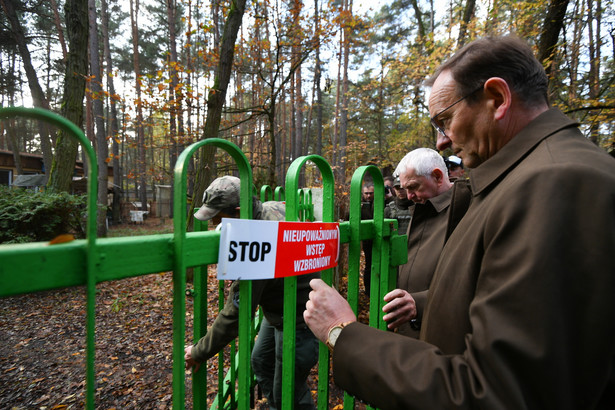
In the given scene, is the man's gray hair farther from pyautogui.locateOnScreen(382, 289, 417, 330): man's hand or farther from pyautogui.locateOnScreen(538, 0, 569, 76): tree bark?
pyautogui.locateOnScreen(538, 0, 569, 76): tree bark

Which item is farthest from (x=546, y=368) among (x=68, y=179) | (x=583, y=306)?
(x=68, y=179)

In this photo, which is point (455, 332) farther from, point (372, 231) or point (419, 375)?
point (372, 231)

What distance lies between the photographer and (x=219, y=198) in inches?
93.0

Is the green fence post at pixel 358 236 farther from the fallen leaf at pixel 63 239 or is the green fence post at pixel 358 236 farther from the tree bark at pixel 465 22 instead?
the tree bark at pixel 465 22

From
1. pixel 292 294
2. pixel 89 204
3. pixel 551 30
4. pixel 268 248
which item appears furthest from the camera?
pixel 551 30

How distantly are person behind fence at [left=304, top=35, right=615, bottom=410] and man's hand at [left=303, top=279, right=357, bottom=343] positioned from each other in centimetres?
3

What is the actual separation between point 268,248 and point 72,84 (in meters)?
7.73

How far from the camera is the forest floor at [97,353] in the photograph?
133 inches

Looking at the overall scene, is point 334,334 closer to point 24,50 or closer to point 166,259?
point 166,259

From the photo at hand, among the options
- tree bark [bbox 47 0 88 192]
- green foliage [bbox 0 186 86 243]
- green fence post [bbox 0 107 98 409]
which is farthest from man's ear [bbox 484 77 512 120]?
tree bark [bbox 47 0 88 192]

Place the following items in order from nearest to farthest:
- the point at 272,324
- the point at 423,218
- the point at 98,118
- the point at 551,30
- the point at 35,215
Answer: the point at 272,324 → the point at 423,218 → the point at 551,30 → the point at 35,215 → the point at 98,118

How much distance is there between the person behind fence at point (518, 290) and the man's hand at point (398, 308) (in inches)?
19.4

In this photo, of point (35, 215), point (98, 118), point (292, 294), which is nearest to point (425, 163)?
point (292, 294)

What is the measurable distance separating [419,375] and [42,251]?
0.92 metres
